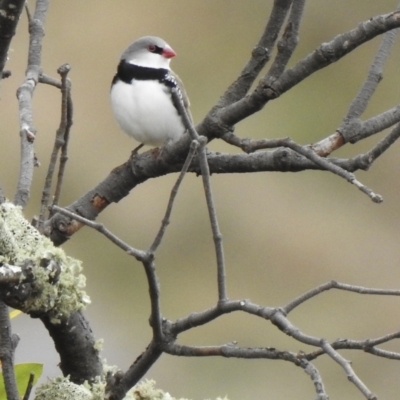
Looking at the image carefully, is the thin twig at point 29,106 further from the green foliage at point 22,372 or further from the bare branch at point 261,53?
the bare branch at point 261,53

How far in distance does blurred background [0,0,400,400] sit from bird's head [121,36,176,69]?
1711mm

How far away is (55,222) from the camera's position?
1.37 metres

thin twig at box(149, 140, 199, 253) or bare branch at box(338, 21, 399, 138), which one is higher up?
bare branch at box(338, 21, 399, 138)

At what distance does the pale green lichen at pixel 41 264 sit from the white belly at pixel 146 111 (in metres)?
1.13

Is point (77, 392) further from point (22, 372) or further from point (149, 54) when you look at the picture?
point (149, 54)

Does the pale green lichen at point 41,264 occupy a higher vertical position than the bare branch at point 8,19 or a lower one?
lower

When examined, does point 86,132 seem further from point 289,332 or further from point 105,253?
point 289,332

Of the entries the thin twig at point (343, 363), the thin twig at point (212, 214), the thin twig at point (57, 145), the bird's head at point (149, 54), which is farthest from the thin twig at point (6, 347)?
the bird's head at point (149, 54)

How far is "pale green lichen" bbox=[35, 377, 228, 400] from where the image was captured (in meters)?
1.15

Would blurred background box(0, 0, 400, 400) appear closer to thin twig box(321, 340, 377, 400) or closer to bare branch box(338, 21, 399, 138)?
bare branch box(338, 21, 399, 138)

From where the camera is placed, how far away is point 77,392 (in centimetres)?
116

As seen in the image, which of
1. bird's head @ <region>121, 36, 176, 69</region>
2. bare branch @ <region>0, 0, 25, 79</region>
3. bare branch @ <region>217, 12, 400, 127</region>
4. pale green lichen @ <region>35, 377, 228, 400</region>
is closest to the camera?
bare branch @ <region>217, 12, 400, 127</region>

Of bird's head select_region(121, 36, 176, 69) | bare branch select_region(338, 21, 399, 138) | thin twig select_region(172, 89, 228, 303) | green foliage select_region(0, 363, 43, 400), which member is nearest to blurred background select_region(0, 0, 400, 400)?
bird's head select_region(121, 36, 176, 69)

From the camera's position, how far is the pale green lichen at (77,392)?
115 centimetres
